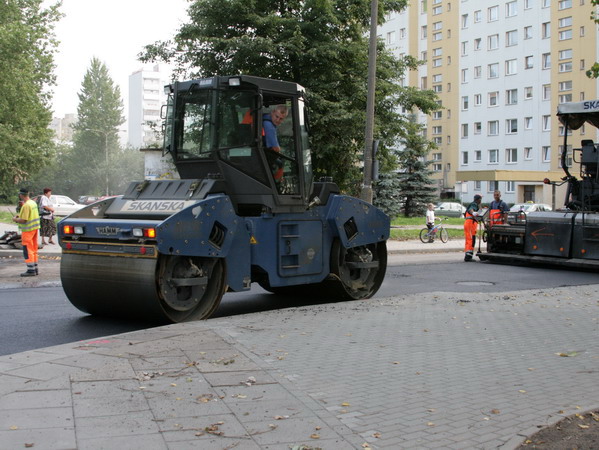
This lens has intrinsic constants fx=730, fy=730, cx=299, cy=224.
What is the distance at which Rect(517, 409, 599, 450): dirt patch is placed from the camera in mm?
4434

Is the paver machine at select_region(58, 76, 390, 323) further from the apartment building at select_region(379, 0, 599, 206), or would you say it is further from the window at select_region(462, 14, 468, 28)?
the window at select_region(462, 14, 468, 28)

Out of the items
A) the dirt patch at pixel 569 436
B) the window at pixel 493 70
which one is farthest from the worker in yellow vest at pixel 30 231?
the window at pixel 493 70

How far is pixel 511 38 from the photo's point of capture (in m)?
67.2

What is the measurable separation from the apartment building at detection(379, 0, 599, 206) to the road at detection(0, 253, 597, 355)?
4105cm

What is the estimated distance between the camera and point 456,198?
71312mm

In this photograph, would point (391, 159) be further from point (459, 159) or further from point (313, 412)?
point (459, 159)

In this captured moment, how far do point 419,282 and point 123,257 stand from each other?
736 cm

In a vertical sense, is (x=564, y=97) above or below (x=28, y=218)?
above

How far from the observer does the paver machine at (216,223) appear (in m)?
8.31

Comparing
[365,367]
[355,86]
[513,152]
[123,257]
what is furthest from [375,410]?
[513,152]

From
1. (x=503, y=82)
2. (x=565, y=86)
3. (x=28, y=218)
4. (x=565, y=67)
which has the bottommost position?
(x=28, y=218)

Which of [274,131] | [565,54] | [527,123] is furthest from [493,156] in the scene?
[274,131]

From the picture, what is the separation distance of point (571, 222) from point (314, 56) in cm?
1078

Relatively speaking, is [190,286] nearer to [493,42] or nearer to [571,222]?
[571,222]
